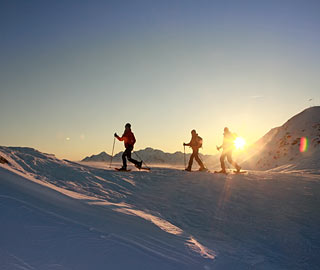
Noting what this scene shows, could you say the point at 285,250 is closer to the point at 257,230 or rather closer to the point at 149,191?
the point at 257,230

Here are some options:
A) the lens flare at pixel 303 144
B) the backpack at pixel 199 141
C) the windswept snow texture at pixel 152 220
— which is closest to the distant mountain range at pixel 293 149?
the lens flare at pixel 303 144

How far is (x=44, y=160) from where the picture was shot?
9727 millimetres

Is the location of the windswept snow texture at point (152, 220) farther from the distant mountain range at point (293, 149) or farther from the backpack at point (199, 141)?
the distant mountain range at point (293, 149)

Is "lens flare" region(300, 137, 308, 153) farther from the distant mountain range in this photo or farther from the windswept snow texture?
the windswept snow texture

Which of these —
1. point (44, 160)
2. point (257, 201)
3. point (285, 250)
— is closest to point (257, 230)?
point (285, 250)

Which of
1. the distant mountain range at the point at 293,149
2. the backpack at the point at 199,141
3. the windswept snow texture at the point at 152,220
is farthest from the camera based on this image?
the distant mountain range at the point at 293,149

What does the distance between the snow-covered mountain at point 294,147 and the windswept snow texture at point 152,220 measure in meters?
11.6

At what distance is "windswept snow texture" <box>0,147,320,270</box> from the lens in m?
2.93

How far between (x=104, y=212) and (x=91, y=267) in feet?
6.22

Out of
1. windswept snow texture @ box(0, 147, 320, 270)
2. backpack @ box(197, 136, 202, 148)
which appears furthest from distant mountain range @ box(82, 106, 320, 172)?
windswept snow texture @ box(0, 147, 320, 270)

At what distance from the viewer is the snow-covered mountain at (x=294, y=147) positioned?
2109 cm

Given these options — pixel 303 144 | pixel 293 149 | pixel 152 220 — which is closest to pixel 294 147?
pixel 293 149

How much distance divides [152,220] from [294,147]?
2331 centimetres

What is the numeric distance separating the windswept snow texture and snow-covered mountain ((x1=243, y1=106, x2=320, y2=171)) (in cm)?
1161
